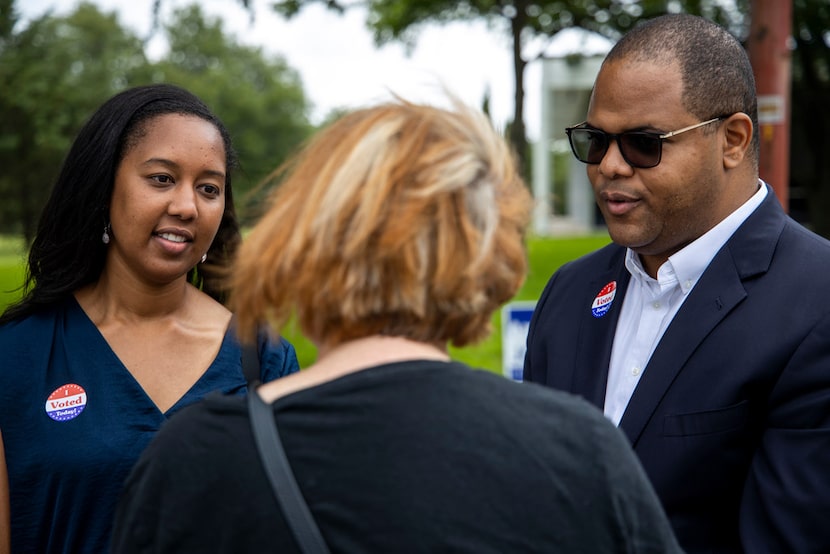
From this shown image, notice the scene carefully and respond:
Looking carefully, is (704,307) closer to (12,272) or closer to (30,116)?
(12,272)

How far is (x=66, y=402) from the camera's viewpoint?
2.45 meters

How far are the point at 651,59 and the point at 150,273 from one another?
1.58 m

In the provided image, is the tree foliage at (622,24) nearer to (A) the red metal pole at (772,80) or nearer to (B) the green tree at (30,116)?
(A) the red metal pole at (772,80)

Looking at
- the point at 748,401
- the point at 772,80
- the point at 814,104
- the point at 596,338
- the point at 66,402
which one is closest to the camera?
the point at 748,401

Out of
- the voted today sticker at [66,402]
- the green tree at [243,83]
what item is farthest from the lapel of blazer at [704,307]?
the green tree at [243,83]

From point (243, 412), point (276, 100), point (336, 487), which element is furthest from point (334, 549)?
point (276, 100)

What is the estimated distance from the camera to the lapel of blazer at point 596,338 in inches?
101

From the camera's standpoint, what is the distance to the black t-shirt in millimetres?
1280

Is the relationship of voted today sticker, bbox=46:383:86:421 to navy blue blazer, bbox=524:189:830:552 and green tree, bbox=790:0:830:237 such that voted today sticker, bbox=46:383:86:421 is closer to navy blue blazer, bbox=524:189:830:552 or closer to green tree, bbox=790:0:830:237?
navy blue blazer, bbox=524:189:830:552

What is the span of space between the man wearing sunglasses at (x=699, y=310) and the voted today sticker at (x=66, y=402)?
4.45 feet

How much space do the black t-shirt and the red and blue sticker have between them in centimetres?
137

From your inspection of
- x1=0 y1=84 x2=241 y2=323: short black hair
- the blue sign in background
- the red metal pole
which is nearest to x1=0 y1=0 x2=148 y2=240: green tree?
the blue sign in background

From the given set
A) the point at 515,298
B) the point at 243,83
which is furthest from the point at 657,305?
the point at 243,83

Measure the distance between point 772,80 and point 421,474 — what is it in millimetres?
4761
